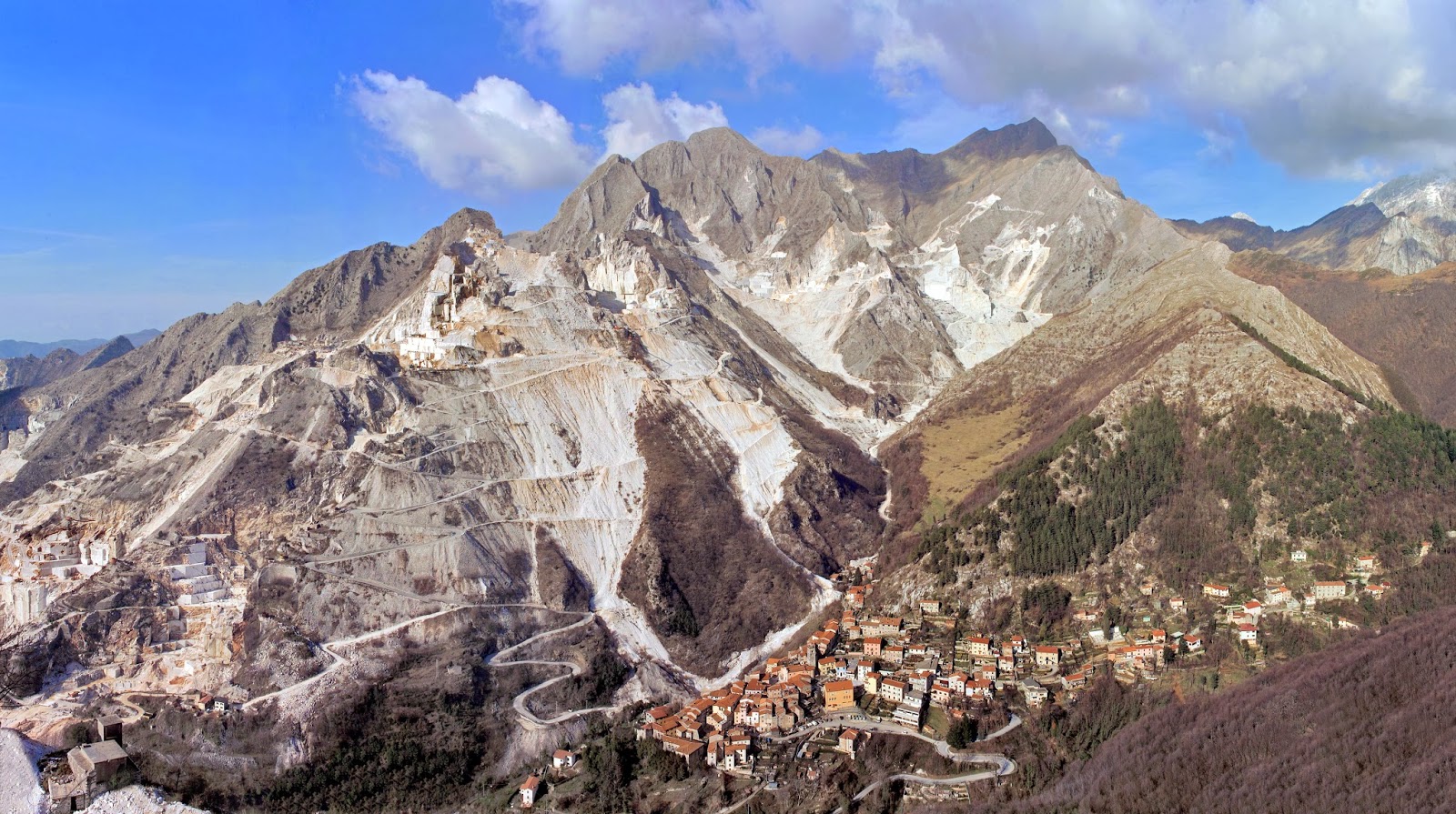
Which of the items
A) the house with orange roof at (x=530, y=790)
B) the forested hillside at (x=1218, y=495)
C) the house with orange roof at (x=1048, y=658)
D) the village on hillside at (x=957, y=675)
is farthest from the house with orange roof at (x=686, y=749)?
the forested hillside at (x=1218, y=495)

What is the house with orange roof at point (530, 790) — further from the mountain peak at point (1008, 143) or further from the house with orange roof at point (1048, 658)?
the mountain peak at point (1008, 143)

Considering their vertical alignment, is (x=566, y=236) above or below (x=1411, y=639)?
above

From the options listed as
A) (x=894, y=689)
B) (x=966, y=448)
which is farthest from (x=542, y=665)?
(x=966, y=448)

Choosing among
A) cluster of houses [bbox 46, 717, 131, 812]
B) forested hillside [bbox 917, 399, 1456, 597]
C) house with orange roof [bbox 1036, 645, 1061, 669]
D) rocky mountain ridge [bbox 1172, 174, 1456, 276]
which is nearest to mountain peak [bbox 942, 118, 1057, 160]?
rocky mountain ridge [bbox 1172, 174, 1456, 276]

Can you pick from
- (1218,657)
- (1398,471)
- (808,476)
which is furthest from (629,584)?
(1398,471)

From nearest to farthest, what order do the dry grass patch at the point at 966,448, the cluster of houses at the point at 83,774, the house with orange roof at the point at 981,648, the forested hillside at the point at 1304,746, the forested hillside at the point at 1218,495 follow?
the forested hillside at the point at 1304,746 → the cluster of houses at the point at 83,774 → the house with orange roof at the point at 981,648 → the forested hillside at the point at 1218,495 → the dry grass patch at the point at 966,448

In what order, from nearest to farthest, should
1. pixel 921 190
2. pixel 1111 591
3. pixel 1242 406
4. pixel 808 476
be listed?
pixel 1111 591, pixel 1242 406, pixel 808 476, pixel 921 190

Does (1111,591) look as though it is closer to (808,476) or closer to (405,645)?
(808,476)

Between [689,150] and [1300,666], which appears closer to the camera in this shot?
[1300,666]
